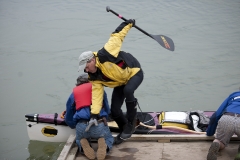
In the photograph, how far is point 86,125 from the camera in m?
4.45

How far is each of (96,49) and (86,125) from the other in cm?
655

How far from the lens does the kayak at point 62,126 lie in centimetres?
526

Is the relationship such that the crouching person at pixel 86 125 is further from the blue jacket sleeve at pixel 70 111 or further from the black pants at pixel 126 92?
the black pants at pixel 126 92

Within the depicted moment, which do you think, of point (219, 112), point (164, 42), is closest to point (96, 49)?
point (164, 42)

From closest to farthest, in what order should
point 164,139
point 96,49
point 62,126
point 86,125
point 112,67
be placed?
1. point 112,67
2. point 86,125
3. point 164,139
4. point 62,126
5. point 96,49

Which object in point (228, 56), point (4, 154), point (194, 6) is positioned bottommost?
point (4, 154)

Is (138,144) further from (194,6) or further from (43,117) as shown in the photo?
(194,6)

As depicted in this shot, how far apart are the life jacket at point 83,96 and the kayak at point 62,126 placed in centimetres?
90

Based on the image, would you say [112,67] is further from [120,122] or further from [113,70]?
[120,122]

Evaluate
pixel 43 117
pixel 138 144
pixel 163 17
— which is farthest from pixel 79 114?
pixel 163 17

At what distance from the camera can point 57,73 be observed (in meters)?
9.35

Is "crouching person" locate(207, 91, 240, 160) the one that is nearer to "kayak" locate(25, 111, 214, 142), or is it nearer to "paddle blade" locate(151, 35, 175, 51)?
"kayak" locate(25, 111, 214, 142)

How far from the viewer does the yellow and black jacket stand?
4.32 metres

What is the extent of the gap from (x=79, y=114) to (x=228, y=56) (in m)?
6.69
